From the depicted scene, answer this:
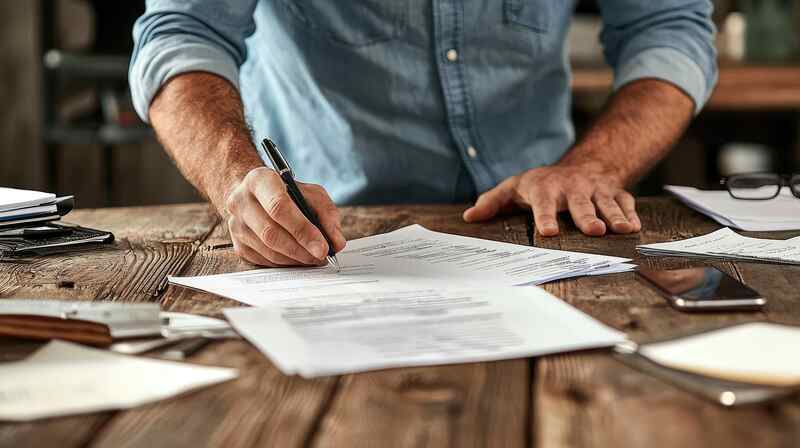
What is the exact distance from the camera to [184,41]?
159 centimetres

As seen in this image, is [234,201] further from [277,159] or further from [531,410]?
[531,410]

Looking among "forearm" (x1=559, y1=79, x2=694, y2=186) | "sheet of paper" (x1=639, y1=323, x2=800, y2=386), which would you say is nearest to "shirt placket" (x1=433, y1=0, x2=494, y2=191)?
"forearm" (x1=559, y1=79, x2=694, y2=186)

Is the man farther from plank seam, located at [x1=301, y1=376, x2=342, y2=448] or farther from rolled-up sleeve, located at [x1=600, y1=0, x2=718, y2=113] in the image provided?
plank seam, located at [x1=301, y1=376, x2=342, y2=448]

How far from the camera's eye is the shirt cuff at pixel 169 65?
1.56m

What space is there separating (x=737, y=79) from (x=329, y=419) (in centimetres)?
351

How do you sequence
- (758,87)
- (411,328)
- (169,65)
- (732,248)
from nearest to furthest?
1. (411,328)
2. (732,248)
3. (169,65)
4. (758,87)

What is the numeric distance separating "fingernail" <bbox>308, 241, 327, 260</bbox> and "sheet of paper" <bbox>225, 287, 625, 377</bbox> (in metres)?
0.13

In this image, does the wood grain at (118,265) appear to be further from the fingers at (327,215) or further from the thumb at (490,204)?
the thumb at (490,204)

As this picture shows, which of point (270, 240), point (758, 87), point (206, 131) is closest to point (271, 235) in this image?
point (270, 240)

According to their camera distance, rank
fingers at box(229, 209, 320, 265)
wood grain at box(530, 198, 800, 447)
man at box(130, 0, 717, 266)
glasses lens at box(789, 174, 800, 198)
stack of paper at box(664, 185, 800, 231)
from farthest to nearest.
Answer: man at box(130, 0, 717, 266), glasses lens at box(789, 174, 800, 198), stack of paper at box(664, 185, 800, 231), fingers at box(229, 209, 320, 265), wood grain at box(530, 198, 800, 447)

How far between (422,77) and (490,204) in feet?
1.42

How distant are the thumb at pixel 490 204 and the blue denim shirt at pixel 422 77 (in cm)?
31

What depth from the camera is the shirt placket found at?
5.72 feet

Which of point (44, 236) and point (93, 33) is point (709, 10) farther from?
point (93, 33)
